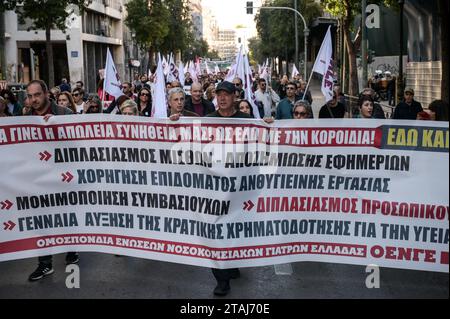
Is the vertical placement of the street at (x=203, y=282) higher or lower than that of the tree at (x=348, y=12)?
lower

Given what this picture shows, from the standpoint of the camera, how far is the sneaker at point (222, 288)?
5410 mm

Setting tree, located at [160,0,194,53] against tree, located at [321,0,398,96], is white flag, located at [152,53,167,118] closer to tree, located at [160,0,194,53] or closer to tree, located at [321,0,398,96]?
tree, located at [321,0,398,96]

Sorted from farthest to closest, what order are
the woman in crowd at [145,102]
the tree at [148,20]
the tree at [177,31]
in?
1. the tree at [177,31]
2. the tree at [148,20]
3. the woman in crowd at [145,102]

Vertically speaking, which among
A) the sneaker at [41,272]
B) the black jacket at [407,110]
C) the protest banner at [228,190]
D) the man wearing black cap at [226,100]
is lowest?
the sneaker at [41,272]

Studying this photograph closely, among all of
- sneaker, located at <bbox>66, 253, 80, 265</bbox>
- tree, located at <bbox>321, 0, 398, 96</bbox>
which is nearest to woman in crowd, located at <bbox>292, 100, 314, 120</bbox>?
sneaker, located at <bbox>66, 253, 80, 265</bbox>

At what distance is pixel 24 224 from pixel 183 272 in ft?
4.99

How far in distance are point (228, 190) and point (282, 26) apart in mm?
52013

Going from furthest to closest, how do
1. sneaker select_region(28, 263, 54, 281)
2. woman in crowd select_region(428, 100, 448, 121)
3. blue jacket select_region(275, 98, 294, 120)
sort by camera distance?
blue jacket select_region(275, 98, 294, 120), woman in crowd select_region(428, 100, 448, 121), sneaker select_region(28, 263, 54, 281)

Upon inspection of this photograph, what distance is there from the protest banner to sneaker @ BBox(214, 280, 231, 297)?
26 centimetres

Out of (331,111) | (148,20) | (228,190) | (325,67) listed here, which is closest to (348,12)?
(325,67)

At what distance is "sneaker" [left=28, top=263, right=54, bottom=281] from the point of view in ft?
19.3

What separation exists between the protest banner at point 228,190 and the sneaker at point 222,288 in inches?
10.3

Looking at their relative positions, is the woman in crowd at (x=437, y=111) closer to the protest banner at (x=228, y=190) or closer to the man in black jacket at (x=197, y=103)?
the man in black jacket at (x=197, y=103)

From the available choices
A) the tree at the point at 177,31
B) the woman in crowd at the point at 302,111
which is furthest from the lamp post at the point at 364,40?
the tree at the point at 177,31
